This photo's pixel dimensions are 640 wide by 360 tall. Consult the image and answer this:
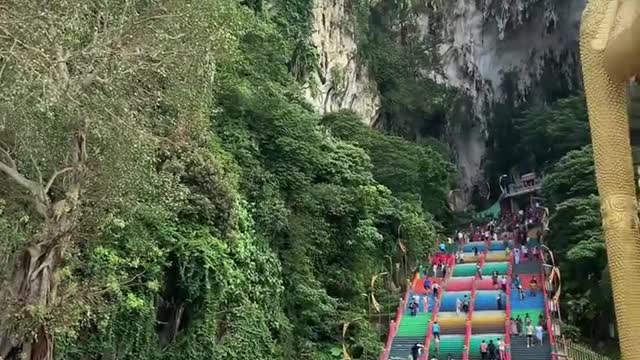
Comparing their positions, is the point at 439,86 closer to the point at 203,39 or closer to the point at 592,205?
the point at 592,205

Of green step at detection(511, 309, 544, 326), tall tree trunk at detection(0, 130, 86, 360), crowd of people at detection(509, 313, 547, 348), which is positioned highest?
green step at detection(511, 309, 544, 326)

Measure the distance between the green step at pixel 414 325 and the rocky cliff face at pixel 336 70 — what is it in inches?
294

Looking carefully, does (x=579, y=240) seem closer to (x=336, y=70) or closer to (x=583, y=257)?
(x=583, y=257)

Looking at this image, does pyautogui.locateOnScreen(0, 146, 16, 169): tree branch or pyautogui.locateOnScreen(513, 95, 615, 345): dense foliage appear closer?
pyautogui.locateOnScreen(0, 146, 16, 169): tree branch

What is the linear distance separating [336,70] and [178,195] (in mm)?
16472

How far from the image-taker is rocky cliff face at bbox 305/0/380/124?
73.9ft

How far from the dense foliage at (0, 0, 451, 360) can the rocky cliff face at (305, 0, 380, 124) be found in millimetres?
1780

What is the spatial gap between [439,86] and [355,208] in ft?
53.6

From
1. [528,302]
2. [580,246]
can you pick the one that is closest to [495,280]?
[528,302]

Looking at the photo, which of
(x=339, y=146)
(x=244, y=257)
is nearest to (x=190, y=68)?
(x=244, y=257)

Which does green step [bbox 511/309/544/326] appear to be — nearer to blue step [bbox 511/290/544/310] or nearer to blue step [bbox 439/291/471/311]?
blue step [bbox 511/290/544/310]

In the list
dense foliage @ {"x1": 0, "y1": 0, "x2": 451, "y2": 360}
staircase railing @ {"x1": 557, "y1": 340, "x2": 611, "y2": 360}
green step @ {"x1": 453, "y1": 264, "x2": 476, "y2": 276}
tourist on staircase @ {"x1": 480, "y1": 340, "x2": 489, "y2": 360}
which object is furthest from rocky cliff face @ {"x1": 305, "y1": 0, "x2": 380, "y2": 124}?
staircase railing @ {"x1": 557, "y1": 340, "x2": 611, "y2": 360}

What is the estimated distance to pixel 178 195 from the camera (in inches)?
323

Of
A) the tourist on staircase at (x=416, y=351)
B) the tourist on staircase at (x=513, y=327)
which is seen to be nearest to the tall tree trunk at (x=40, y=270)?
the tourist on staircase at (x=416, y=351)
